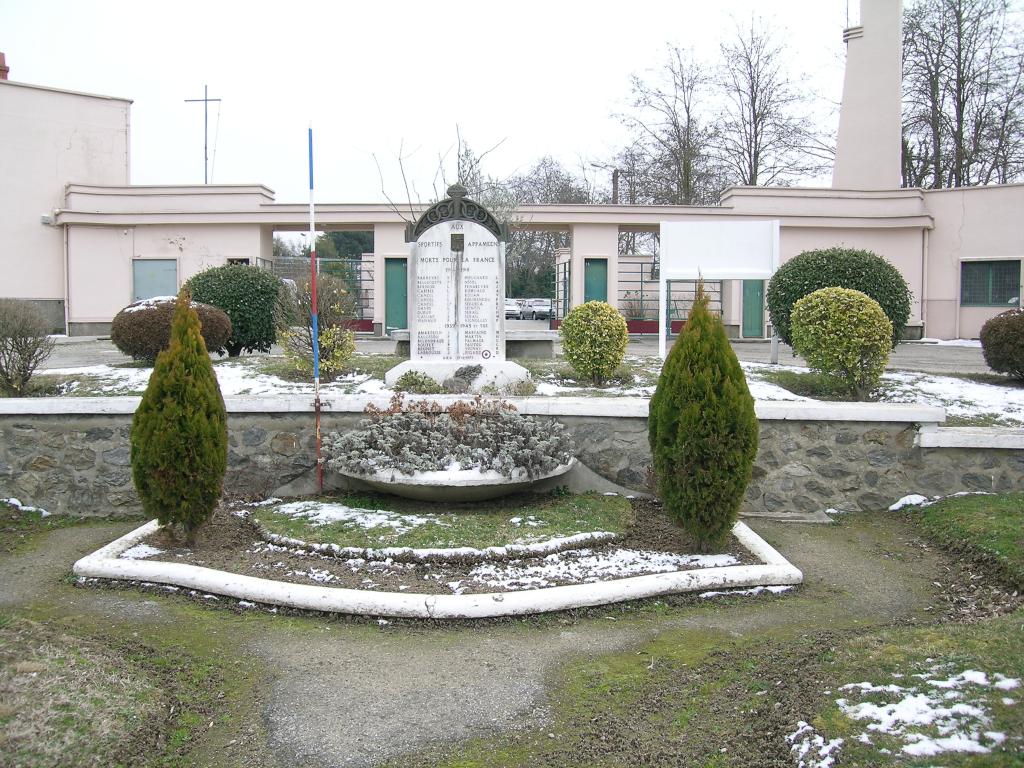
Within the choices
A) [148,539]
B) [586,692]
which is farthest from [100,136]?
[586,692]

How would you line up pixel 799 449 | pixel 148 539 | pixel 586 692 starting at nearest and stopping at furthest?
pixel 586 692
pixel 148 539
pixel 799 449

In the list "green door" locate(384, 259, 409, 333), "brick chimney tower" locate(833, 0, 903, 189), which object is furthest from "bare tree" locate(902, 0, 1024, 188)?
"green door" locate(384, 259, 409, 333)

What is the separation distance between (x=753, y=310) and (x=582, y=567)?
2014 cm

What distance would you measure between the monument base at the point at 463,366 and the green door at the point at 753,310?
16480 millimetres

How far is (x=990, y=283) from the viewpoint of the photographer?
23406mm

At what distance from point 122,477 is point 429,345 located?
345cm

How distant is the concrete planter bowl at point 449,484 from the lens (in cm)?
655

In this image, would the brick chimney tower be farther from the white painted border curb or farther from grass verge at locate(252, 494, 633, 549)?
the white painted border curb

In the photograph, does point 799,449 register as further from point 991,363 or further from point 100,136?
point 100,136

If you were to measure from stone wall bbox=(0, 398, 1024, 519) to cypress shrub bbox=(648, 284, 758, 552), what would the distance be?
161 centimetres

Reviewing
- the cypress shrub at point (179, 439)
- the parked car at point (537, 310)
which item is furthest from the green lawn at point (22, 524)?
the parked car at point (537, 310)

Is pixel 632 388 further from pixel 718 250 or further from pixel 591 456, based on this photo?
pixel 718 250

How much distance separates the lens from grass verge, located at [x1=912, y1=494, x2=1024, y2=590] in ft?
18.7

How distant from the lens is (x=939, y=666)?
3.80 m
